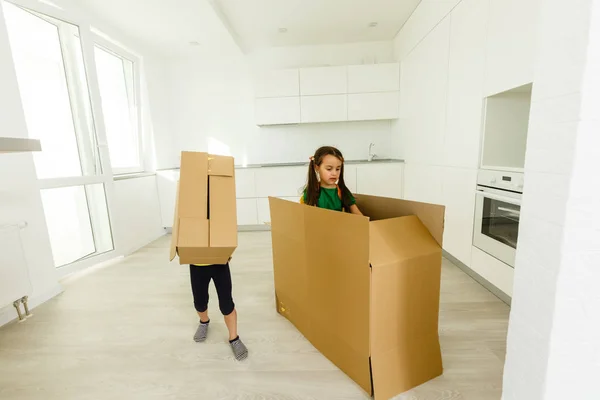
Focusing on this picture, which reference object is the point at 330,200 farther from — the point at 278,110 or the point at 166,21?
the point at 166,21

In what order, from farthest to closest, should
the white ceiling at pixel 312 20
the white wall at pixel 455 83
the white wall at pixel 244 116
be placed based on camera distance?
the white wall at pixel 244 116, the white ceiling at pixel 312 20, the white wall at pixel 455 83

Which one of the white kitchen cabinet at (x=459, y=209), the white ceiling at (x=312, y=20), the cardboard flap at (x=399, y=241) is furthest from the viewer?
the white ceiling at (x=312, y=20)

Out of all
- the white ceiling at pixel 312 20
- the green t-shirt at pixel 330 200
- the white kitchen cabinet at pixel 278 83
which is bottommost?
the green t-shirt at pixel 330 200

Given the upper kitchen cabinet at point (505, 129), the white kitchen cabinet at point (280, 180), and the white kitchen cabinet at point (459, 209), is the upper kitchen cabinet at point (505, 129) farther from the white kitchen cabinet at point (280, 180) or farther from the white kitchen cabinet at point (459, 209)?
the white kitchen cabinet at point (280, 180)

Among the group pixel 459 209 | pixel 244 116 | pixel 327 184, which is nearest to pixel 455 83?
pixel 459 209

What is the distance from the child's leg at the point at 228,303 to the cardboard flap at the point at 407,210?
80 centimetres

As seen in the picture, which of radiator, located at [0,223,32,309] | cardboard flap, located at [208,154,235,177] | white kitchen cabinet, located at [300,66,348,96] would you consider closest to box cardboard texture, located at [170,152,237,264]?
cardboard flap, located at [208,154,235,177]

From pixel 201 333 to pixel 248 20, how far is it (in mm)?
3105

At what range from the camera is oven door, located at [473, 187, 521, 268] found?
161 cm

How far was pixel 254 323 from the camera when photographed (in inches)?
63.2

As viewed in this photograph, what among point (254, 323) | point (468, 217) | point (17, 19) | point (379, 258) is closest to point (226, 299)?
point (254, 323)

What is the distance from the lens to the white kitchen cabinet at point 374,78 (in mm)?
3420

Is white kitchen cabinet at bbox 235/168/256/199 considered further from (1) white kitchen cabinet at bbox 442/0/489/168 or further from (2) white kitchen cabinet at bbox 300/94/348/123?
(1) white kitchen cabinet at bbox 442/0/489/168

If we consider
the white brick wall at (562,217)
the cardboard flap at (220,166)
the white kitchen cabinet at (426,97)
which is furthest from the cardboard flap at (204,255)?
the white kitchen cabinet at (426,97)
